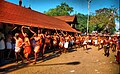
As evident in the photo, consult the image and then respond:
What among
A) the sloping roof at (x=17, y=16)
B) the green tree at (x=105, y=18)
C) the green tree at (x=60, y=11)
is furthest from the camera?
the green tree at (x=60, y=11)

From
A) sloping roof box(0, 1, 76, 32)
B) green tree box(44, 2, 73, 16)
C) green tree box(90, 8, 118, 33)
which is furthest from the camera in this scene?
green tree box(44, 2, 73, 16)

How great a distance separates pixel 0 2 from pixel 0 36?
487cm

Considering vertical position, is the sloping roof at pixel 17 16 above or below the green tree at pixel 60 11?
below

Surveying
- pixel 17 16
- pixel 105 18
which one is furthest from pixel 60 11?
pixel 17 16

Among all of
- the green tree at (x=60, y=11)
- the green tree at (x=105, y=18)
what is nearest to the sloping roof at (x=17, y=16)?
the green tree at (x=105, y=18)

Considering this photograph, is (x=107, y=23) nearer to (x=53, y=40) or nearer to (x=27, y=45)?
(x=53, y=40)

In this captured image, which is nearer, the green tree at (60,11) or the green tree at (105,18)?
the green tree at (105,18)

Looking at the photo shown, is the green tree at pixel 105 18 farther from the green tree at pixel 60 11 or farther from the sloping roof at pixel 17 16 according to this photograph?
the sloping roof at pixel 17 16

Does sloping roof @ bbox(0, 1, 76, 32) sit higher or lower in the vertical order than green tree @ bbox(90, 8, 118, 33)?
lower

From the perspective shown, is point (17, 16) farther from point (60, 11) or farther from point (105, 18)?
point (60, 11)

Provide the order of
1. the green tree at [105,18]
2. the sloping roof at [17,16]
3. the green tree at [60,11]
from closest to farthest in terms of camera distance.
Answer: the sloping roof at [17,16]
the green tree at [105,18]
the green tree at [60,11]

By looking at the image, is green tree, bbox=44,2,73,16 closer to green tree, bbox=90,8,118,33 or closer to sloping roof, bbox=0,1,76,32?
green tree, bbox=90,8,118,33

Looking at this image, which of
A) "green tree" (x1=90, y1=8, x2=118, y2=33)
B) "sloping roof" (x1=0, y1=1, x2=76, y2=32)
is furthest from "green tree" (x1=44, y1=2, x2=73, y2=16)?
"sloping roof" (x1=0, y1=1, x2=76, y2=32)

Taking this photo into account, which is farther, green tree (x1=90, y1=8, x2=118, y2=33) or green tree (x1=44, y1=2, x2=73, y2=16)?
green tree (x1=44, y1=2, x2=73, y2=16)
